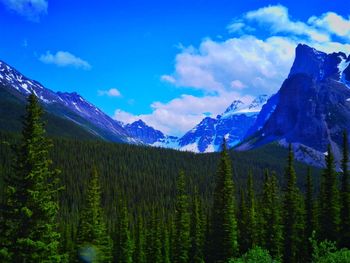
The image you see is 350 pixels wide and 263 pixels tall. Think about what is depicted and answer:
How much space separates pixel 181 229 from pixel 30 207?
46.7m

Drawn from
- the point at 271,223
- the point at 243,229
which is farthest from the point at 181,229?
the point at 271,223

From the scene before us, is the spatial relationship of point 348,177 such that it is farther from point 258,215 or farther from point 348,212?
point 258,215

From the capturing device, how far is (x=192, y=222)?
79.4 m

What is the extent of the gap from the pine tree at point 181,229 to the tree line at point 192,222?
0.15m

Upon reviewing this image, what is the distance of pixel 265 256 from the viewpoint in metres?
23.4

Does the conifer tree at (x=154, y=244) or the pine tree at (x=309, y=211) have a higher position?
the pine tree at (x=309, y=211)

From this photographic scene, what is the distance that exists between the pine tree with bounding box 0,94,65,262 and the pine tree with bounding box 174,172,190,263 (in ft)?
135

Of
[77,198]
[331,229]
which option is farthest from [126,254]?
[77,198]

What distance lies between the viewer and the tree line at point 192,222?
26.8 metres

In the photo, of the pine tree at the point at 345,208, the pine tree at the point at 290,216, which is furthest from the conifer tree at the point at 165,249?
the pine tree at the point at 345,208

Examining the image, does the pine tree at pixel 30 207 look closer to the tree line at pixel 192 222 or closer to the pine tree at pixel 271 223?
the tree line at pixel 192 222

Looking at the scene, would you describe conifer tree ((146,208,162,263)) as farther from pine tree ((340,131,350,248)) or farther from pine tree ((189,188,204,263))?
pine tree ((340,131,350,248))

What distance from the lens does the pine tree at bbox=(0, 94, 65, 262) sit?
2645cm

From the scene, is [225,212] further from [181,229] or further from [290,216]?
[181,229]
